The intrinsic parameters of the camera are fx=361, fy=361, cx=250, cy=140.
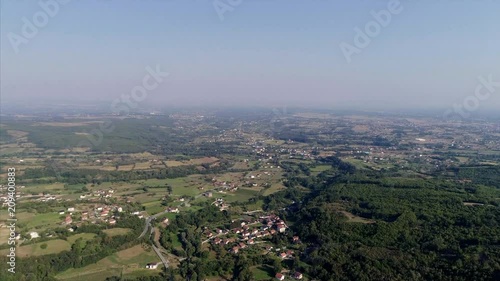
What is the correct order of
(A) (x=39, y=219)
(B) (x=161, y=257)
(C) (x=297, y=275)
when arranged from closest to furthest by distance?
(C) (x=297, y=275) < (B) (x=161, y=257) < (A) (x=39, y=219)

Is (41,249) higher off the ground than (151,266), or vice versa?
(41,249)

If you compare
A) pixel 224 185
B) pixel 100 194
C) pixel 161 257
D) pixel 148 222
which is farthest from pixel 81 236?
pixel 224 185

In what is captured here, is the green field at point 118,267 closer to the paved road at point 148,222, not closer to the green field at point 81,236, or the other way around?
the paved road at point 148,222

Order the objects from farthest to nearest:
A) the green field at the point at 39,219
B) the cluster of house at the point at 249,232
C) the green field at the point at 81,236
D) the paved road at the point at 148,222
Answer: the paved road at the point at 148,222 → the green field at the point at 39,219 → the cluster of house at the point at 249,232 → the green field at the point at 81,236

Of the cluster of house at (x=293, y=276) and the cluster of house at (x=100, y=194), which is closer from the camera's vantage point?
the cluster of house at (x=293, y=276)

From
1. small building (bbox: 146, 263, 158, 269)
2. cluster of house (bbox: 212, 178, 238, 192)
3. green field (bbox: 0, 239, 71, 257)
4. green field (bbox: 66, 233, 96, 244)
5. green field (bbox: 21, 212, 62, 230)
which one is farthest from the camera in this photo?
cluster of house (bbox: 212, 178, 238, 192)

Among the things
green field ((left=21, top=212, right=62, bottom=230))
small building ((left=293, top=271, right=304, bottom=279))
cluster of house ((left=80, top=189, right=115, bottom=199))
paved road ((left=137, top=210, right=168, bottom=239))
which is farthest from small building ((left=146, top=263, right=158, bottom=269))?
cluster of house ((left=80, top=189, right=115, bottom=199))

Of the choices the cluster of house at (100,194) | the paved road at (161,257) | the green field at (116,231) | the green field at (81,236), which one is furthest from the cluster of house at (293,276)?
the cluster of house at (100,194)

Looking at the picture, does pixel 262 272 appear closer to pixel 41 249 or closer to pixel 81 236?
pixel 81 236

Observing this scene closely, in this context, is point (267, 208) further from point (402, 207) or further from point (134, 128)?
point (134, 128)

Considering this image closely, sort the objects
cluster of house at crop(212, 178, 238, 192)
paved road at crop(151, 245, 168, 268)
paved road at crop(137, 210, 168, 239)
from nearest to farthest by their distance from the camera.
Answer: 1. paved road at crop(151, 245, 168, 268)
2. paved road at crop(137, 210, 168, 239)
3. cluster of house at crop(212, 178, 238, 192)

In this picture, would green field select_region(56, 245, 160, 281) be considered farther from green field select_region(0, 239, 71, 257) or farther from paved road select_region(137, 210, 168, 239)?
paved road select_region(137, 210, 168, 239)

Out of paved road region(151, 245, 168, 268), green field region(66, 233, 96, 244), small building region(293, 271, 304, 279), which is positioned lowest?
paved road region(151, 245, 168, 268)
